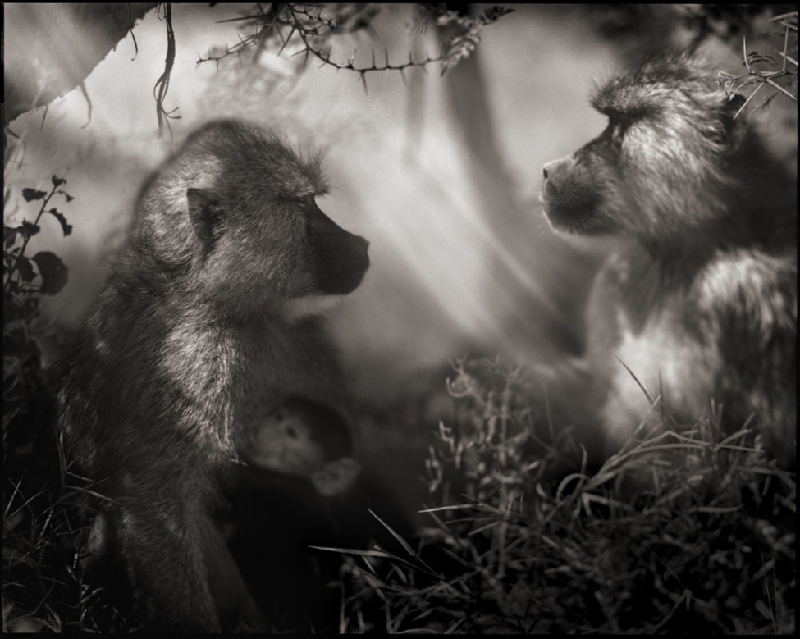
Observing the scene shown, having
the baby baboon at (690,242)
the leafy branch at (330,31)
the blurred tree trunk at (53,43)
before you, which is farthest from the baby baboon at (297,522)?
the blurred tree trunk at (53,43)

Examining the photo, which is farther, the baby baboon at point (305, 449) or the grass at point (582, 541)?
the baby baboon at point (305, 449)

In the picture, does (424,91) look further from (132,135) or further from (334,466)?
(334,466)

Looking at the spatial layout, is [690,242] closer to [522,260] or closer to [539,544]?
[522,260]

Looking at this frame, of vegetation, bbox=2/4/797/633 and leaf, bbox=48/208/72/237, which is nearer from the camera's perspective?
vegetation, bbox=2/4/797/633

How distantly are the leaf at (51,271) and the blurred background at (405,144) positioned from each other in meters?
0.02

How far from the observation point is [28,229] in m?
1.96

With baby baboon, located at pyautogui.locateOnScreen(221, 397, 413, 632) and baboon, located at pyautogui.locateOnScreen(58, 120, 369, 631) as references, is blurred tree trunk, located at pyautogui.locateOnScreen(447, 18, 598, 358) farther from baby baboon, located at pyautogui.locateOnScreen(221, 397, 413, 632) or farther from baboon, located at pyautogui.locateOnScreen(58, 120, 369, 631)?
baby baboon, located at pyautogui.locateOnScreen(221, 397, 413, 632)

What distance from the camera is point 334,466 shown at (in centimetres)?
193

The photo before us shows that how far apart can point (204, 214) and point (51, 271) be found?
49 cm

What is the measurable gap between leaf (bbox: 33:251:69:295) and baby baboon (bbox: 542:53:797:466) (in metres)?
1.36

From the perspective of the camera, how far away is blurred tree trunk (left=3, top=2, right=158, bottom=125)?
6.37ft

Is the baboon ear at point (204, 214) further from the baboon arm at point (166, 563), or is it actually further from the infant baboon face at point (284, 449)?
the baboon arm at point (166, 563)

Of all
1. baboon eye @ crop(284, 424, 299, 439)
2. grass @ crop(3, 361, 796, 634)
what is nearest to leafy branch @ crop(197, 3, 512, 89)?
grass @ crop(3, 361, 796, 634)

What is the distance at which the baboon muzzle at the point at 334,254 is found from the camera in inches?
74.7
